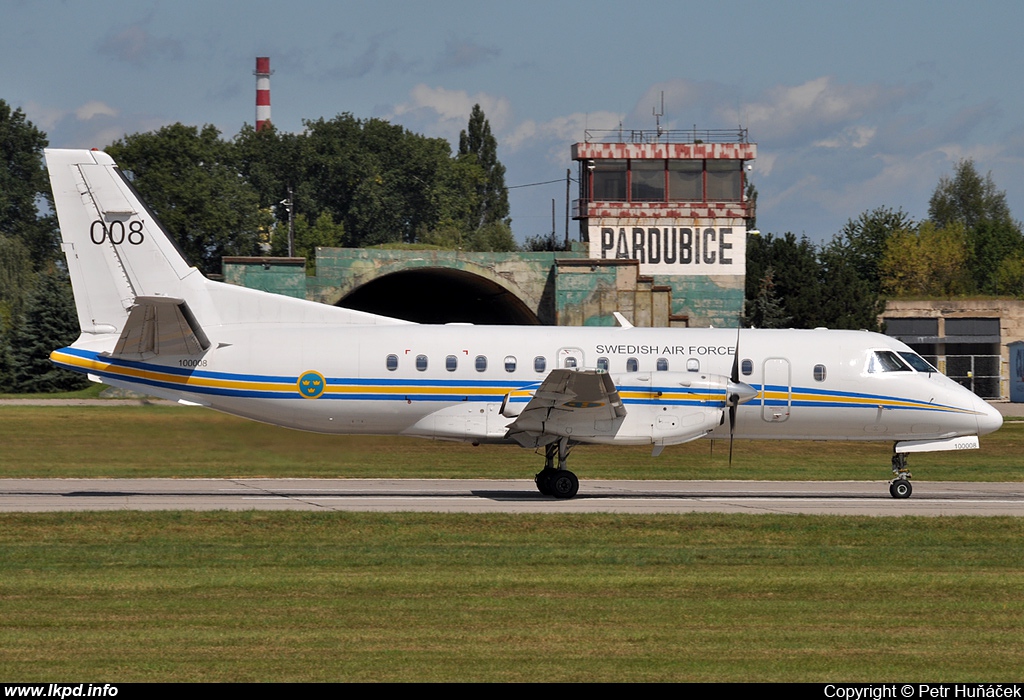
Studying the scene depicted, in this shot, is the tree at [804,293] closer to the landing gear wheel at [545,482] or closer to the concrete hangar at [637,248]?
the concrete hangar at [637,248]

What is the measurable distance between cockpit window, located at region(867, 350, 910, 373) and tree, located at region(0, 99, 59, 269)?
9930cm

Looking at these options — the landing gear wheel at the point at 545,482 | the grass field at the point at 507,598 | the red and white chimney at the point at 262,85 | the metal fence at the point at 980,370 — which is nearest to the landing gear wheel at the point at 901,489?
the grass field at the point at 507,598

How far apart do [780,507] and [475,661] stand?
12921 mm

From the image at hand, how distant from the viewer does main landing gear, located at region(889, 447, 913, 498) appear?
24328mm

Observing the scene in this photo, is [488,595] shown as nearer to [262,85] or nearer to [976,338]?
[976,338]

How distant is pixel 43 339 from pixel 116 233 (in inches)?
1516

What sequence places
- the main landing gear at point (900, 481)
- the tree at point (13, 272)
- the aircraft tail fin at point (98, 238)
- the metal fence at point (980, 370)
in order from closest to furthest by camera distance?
the aircraft tail fin at point (98, 238)
the main landing gear at point (900, 481)
the metal fence at point (980, 370)
the tree at point (13, 272)

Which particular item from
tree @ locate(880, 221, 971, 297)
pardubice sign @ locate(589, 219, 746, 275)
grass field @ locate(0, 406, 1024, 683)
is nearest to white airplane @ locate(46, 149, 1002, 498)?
grass field @ locate(0, 406, 1024, 683)

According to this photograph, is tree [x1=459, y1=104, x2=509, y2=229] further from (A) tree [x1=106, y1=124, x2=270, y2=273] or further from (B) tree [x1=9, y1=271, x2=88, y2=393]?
(B) tree [x1=9, y1=271, x2=88, y2=393]

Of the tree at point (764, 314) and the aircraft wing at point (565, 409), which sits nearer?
the aircraft wing at point (565, 409)

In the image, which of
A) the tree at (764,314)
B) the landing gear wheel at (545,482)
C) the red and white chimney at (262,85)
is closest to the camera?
the landing gear wheel at (545,482)

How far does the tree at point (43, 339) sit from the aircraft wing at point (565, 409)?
4003 cm

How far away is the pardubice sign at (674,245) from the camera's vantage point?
5738cm

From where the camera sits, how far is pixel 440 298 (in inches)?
2218
